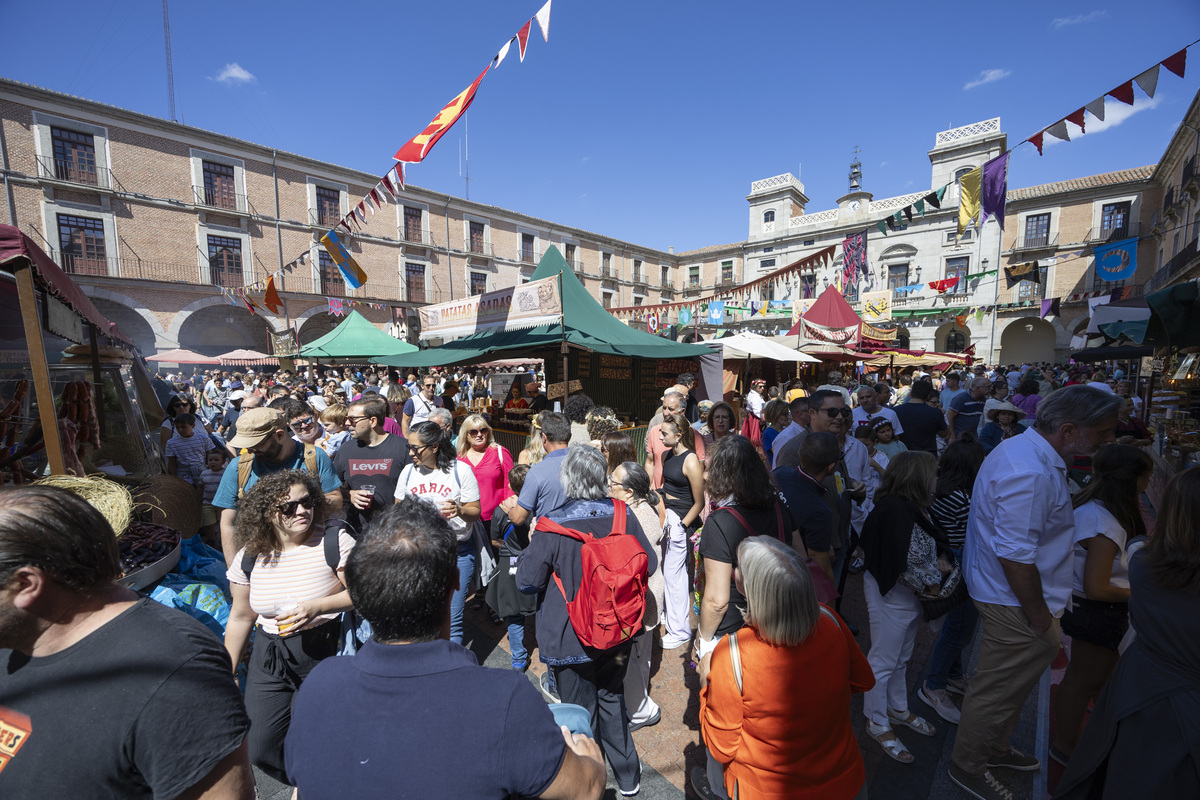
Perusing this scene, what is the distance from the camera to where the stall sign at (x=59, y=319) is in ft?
9.63

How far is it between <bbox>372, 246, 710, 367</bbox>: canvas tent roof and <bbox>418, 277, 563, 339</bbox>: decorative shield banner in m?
0.13

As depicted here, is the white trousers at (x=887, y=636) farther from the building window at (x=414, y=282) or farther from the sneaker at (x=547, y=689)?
the building window at (x=414, y=282)

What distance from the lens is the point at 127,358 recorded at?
5.43 m

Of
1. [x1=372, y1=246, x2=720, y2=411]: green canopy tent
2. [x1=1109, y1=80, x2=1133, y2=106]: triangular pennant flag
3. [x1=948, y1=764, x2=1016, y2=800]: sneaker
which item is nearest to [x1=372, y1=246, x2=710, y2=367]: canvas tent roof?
[x1=372, y1=246, x2=720, y2=411]: green canopy tent

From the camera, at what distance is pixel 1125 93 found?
455 cm

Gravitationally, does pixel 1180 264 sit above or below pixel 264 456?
above

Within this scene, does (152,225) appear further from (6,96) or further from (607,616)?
(607,616)

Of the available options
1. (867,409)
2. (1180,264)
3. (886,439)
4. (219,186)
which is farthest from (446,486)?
(219,186)

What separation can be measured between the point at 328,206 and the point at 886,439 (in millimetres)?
27057

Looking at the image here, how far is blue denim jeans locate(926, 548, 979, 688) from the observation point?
101 inches

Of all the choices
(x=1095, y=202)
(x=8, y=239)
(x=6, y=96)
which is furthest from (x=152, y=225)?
(x=1095, y=202)

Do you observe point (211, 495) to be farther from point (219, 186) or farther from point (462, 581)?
point (219, 186)

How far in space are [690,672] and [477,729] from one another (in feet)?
8.37

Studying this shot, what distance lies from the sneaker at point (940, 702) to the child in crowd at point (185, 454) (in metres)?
6.18
